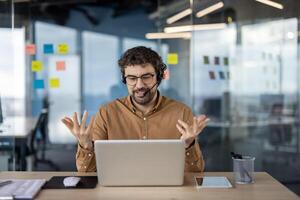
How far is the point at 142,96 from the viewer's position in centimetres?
219

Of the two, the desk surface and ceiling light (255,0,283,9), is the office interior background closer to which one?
ceiling light (255,0,283,9)

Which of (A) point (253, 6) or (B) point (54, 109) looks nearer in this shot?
(A) point (253, 6)

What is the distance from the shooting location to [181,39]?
5.29 meters

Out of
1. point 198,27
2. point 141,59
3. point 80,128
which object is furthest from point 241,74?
point 80,128

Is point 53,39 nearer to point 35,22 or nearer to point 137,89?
point 35,22

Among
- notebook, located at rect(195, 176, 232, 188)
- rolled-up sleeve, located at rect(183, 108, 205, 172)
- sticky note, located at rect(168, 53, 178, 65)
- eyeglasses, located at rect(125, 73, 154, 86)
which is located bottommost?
notebook, located at rect(195, 176, 232, 188)

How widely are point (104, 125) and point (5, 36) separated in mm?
2906

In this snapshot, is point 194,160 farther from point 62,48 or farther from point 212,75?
point 62,48

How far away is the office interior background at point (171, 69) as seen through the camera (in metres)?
4.87

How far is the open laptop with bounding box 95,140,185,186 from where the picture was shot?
168 centimetres

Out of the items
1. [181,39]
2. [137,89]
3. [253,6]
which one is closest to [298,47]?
[253,6]

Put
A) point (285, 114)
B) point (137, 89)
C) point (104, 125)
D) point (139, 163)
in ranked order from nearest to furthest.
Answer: point (139, 163)
point (137, 89)
point (104, 125)
point (285, 114)

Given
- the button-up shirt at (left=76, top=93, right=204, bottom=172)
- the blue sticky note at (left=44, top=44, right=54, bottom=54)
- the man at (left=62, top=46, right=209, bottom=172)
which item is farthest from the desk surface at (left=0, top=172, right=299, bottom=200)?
the blue sticky note at (left=44, top=44, right=54, bottom=54)

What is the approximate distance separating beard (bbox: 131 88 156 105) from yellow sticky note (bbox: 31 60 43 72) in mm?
3598
